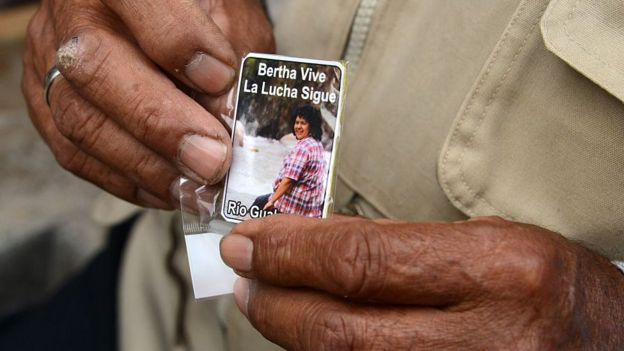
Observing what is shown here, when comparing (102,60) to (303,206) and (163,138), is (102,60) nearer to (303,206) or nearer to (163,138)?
(163,138)

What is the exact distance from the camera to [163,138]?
2.36 feet

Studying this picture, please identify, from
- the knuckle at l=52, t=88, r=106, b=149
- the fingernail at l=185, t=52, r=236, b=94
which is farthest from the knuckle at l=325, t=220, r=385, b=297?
the knuckle at l=52, t=88, r=106, b=149

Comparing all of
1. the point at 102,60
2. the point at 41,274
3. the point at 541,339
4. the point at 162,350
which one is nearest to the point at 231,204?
the point at 102,60

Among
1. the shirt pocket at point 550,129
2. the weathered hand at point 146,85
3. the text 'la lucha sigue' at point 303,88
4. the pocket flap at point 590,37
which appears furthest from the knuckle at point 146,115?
the pocket flap at point 590,37

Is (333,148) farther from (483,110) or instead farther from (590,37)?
(590,37)

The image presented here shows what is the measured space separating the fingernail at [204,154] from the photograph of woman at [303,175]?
64 mm

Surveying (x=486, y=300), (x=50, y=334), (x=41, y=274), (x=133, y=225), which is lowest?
(x=41, y=274)

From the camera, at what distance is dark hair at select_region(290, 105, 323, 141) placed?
71 centimetres

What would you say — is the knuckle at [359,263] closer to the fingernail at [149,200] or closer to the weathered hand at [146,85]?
the weathered hand at [146,85]

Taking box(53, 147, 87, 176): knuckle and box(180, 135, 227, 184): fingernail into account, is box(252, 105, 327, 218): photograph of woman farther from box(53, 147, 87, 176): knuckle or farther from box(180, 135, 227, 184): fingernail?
box(53, 147, 87, 176): knuckle

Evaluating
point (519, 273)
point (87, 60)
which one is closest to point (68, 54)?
point (87, 60)

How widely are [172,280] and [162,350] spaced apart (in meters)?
0.13

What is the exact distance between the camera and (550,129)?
2.24 ft

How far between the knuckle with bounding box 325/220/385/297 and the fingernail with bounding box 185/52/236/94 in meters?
0.28
